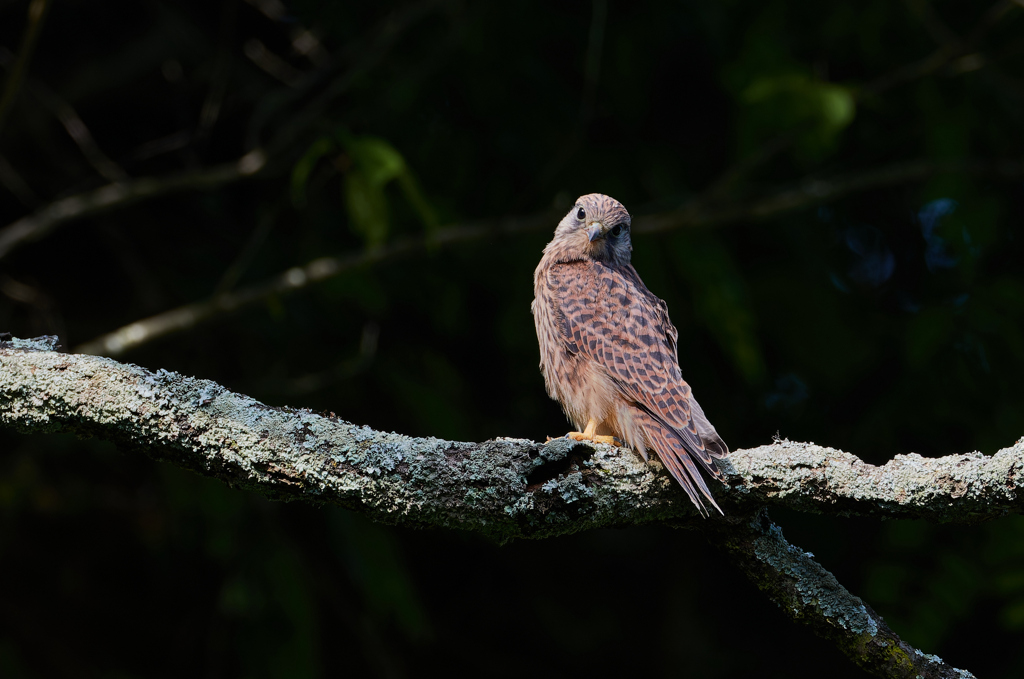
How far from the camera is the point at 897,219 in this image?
566cm

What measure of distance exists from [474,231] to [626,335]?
1540 mm

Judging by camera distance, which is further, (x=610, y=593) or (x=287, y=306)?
(x=610, y=593)

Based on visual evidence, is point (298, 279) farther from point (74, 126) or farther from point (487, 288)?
point (74, 126)

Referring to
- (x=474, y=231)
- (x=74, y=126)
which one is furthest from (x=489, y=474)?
(x=74, y=126)

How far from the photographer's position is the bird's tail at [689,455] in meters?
2.06

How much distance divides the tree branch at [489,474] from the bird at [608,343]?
0.28 metres

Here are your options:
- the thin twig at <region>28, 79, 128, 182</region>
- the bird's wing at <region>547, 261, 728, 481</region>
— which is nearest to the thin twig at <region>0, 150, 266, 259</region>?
the thin twig at <region>28, 79, 128, 182</region>

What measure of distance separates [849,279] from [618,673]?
3201 millimetres

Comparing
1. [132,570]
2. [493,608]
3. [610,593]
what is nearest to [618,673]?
[610,593]

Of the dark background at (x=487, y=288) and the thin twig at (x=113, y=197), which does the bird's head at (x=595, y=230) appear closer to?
the dark background at (x=487, y=288)

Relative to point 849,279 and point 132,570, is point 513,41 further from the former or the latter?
point 132,570

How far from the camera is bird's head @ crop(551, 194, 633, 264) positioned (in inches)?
142

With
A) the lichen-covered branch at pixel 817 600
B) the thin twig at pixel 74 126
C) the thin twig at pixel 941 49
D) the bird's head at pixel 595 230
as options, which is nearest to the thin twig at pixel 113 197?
the thin twig at pixel 74 126

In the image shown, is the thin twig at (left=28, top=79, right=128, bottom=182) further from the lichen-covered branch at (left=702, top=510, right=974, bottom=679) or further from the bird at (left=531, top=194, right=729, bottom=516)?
the lichen-covered branch at (left=702, top=510, right=974, bottom=679)
